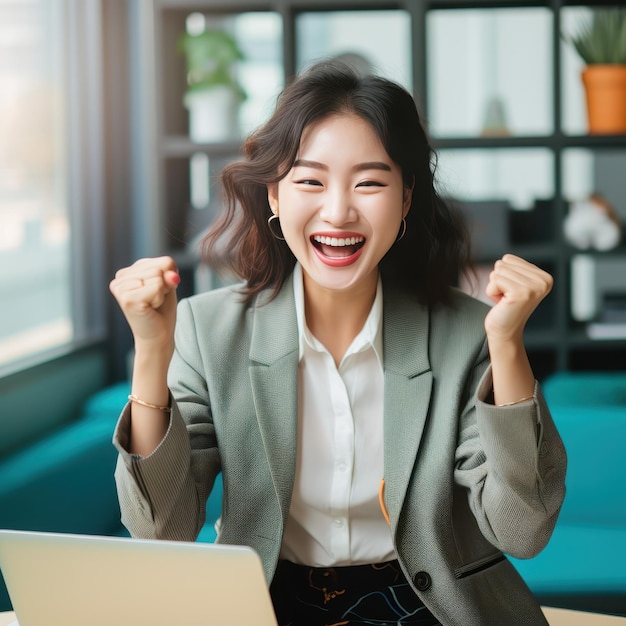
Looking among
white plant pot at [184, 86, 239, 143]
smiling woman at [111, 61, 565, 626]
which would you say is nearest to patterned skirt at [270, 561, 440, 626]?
smiling woman at [111, 61, 565, 626]

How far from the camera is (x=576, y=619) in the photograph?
143cm

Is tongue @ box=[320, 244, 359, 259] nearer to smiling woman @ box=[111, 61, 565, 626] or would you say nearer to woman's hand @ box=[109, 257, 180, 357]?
smiling woman @ box=[111, 61, 565, 626]

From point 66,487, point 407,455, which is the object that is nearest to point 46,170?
point 66,487

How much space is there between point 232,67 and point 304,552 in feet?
8.69

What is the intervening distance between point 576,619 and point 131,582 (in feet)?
2.61

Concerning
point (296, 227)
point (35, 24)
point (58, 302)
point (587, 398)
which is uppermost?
point (35, 24)

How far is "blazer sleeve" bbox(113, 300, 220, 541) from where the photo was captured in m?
1.29

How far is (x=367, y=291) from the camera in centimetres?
157

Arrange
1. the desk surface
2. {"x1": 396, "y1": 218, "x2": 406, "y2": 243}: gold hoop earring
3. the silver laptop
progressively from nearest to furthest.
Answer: the silver laptop → the desk surface → {"x1": 396, "y1": 218, "x2": 406, "y2": 243}: gold hoop earring

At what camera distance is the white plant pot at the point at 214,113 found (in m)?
3.39

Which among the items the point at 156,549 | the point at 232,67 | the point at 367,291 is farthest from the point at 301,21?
the point at 156,549

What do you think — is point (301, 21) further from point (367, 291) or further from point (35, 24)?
point (367, 291)

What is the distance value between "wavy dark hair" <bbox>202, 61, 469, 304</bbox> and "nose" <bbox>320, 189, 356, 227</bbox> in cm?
9

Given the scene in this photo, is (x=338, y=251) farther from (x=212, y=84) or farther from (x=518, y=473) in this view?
(x=212, y=84)
